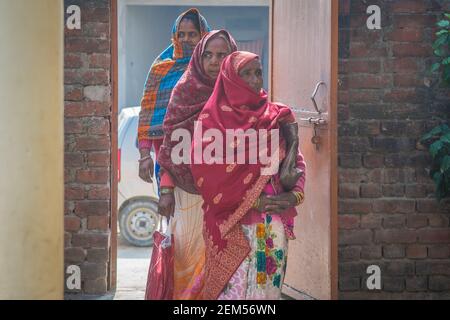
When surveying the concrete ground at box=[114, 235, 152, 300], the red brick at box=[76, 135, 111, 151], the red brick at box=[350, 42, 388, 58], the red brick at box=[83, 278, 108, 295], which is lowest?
the concrete ground at box=[114, 235, 152, 300]

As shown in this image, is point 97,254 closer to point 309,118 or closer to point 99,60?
point 99,60

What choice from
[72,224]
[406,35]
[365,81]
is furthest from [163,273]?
[406,35]

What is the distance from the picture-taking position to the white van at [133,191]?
7664 millimetres

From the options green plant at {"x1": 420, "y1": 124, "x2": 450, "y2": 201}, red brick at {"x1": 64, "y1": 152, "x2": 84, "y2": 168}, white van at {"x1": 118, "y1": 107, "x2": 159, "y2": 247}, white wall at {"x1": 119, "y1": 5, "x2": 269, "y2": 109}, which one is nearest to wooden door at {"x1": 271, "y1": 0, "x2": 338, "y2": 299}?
green plant at {"x1": 420, "y1": 124, "x2": 450, "y2": 201}

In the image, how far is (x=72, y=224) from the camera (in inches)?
202

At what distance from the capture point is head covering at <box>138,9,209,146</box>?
477 cm

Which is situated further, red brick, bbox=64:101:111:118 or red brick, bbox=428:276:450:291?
red brick, bbox=64:101:111:118

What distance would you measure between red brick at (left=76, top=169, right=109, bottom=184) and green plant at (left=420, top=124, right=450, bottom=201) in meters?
2.05

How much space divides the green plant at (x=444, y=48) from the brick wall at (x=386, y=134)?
0.63 ft

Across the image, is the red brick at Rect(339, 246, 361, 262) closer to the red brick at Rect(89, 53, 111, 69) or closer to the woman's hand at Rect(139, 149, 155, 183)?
the woman's hand at Rect(139, 149, 155, 183)

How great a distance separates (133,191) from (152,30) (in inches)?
191

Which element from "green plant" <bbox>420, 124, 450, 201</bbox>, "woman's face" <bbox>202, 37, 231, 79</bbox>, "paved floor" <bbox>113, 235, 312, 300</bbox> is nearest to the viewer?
"woman's face" <bbox>202, 37, 231, 79</bbox>

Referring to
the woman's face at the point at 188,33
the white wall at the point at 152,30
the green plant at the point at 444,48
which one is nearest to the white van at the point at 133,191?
the woman's face at the point at 188,33

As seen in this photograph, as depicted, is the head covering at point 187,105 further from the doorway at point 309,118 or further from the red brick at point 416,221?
the red brick at point 416,221
